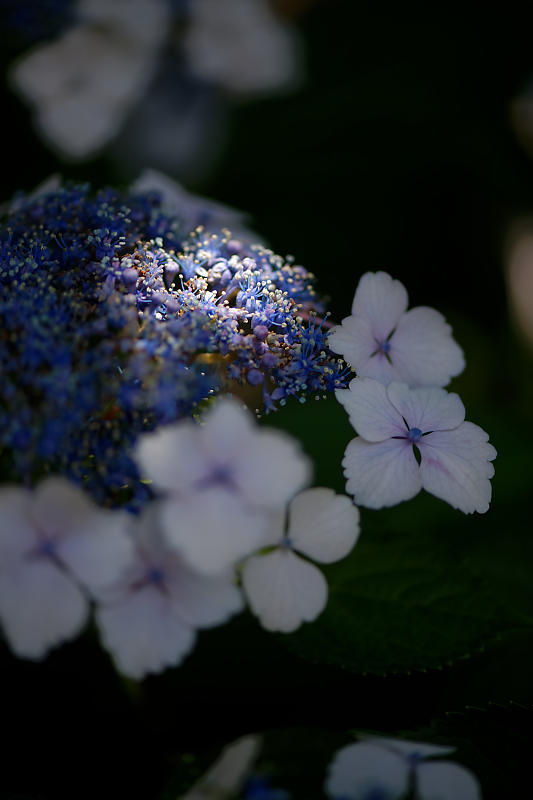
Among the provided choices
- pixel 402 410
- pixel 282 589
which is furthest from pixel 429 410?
pixel 282 589

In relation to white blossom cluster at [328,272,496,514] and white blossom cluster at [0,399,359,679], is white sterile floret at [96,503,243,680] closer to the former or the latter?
white blossom cluster at [0,399,359,679]

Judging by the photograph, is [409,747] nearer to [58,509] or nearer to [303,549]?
[303,549]

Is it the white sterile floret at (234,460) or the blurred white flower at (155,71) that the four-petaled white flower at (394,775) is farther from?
the blurred white flower at (155,71)

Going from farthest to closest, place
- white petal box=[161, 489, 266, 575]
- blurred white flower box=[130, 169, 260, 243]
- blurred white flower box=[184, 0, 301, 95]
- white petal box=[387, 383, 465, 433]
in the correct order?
blurred white flower box=[184, 0, 301, 95], blurred white flower box=[130, 169, 260, 243], white petal box=[387, 383, 465, 433], white petal box=[161, 489, 266, 575]

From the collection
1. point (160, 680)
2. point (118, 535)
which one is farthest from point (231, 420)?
point (160, 680)

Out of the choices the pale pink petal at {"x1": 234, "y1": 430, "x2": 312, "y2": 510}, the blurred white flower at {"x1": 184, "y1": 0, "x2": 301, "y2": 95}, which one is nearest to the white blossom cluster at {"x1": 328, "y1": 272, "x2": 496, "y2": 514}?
the pale pink petal at {"x1": 234, "y1": 430, "x2": 312, "y2": 510}
